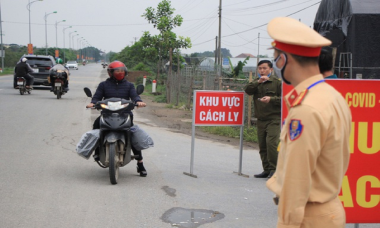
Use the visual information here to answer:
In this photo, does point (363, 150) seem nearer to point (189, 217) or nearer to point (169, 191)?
point (189, 217)

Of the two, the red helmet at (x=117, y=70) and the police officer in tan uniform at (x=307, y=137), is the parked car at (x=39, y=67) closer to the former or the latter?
the red helmet at (x=117, y=70)

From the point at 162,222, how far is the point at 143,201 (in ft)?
2.98

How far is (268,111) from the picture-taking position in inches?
317

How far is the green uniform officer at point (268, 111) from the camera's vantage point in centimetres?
791

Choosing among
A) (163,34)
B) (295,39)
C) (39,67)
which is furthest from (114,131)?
(163,34)

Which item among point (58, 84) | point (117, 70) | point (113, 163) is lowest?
point (113, 163)

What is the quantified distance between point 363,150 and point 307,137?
2560 millimetres

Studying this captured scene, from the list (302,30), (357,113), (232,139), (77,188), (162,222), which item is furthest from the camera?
(232,139)

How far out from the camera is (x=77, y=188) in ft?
23.6

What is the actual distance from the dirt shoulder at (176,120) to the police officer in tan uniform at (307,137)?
955 cm

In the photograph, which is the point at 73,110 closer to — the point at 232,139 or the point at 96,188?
the point at 232,139

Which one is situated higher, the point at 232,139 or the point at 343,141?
the point at 343,141

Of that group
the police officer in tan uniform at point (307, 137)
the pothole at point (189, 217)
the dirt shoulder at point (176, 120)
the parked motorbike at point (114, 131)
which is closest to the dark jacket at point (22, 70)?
the dirt shoulder at point (176, 120)

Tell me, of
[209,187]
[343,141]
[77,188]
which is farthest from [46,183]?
[343,141]
